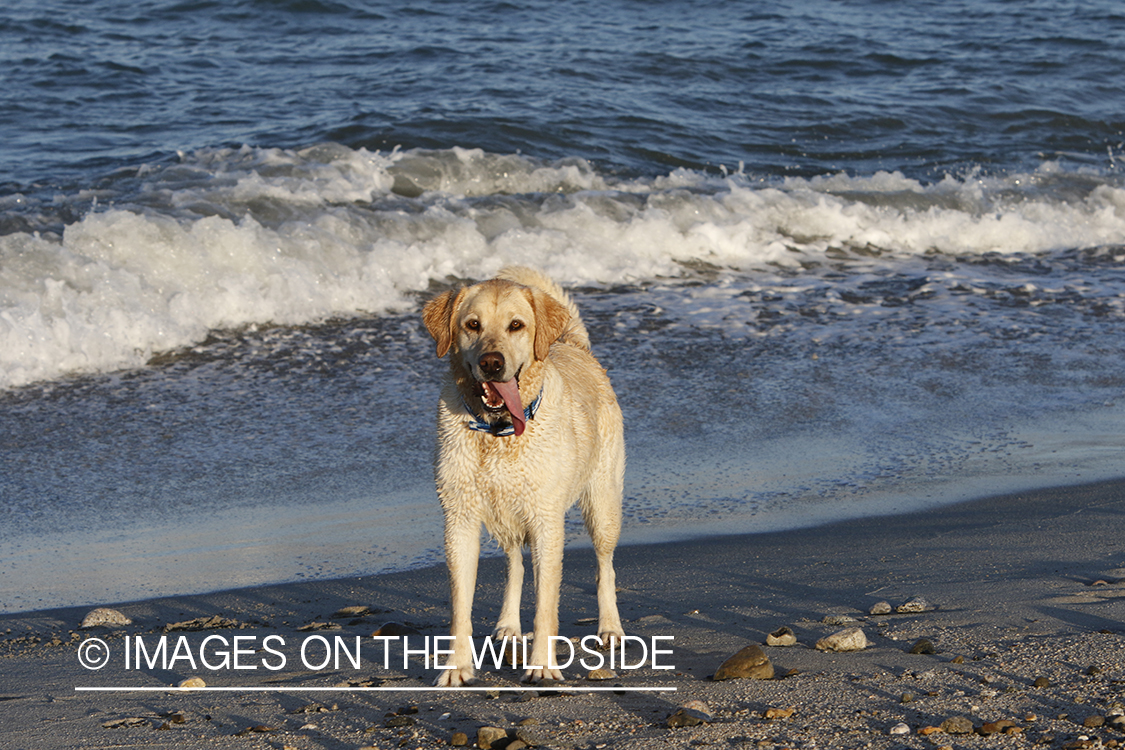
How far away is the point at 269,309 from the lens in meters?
9.34

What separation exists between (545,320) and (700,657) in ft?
4.25

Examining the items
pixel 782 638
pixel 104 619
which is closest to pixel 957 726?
pixel 782 638

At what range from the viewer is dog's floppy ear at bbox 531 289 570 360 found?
407cm

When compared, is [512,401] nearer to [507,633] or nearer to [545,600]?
[545,600]

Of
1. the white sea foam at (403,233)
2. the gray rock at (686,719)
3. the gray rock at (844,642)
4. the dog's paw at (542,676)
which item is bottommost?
the dog's paw at (542,676)

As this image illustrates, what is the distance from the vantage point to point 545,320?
13.5 ft

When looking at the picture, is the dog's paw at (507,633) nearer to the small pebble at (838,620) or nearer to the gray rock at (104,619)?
the small pebble at (838,620)

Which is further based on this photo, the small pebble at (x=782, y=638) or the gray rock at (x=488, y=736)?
the small pebble at (x=782, y=638)

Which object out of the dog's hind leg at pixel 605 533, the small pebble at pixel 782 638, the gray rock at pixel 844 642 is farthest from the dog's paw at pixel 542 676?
the gray rock at pixel 844 642

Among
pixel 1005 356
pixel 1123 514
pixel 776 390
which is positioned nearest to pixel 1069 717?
pixel 1123 514

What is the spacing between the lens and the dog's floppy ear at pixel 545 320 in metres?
4.07

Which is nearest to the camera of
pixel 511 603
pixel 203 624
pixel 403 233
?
pixel 511 603

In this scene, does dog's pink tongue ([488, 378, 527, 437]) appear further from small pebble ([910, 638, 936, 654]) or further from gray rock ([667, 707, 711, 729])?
small pebble ([910, 638, 936, 654])

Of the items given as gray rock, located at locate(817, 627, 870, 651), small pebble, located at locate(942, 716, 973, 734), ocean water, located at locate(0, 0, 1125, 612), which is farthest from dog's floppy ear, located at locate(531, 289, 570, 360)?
small pebble, located at locate(942, 716, 973, 734)
